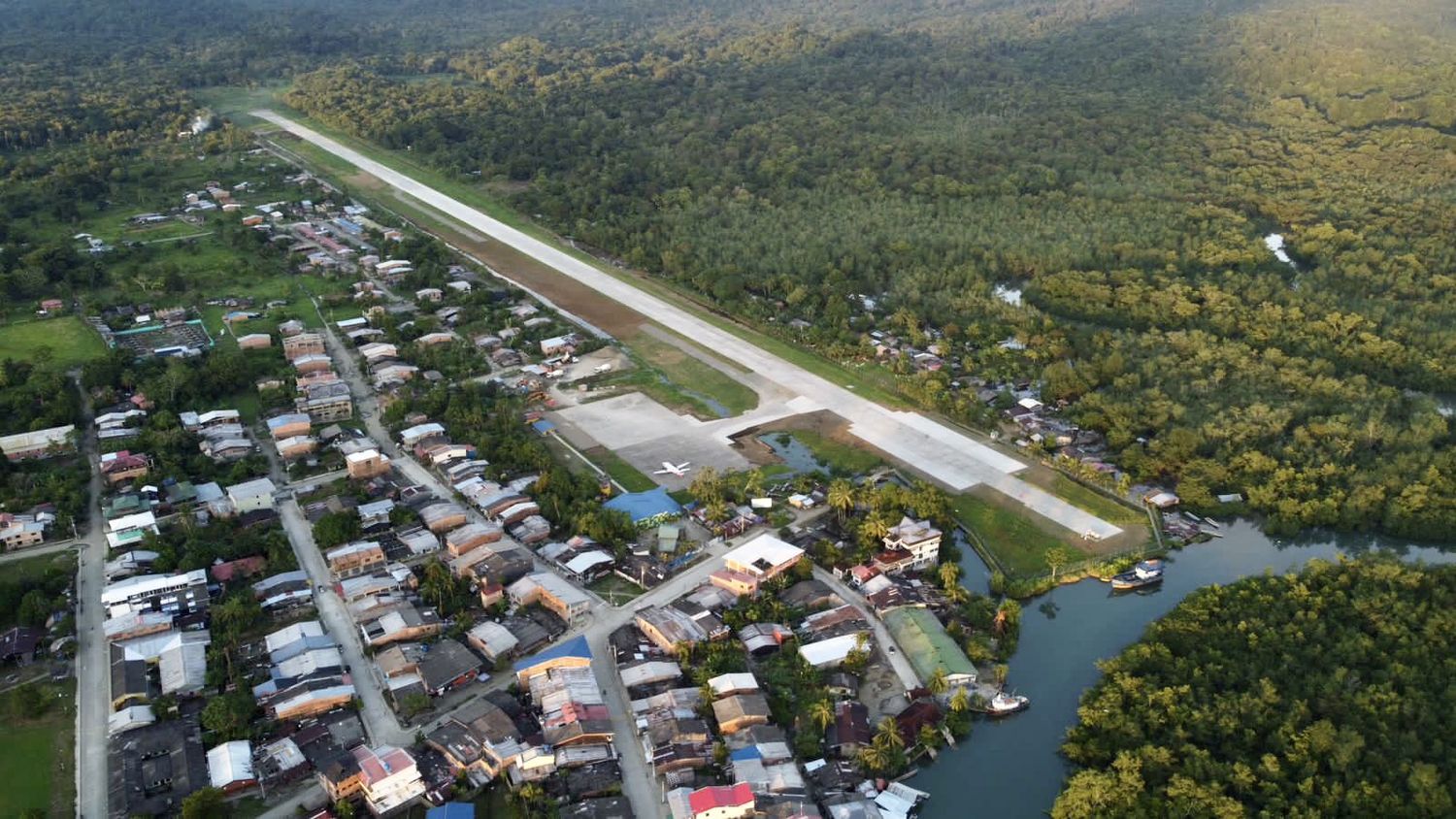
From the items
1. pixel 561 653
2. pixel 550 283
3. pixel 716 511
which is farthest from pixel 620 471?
pixel 550 283

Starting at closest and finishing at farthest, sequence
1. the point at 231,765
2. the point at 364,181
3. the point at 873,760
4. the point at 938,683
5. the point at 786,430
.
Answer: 1. the point at 231,765
2. the point at 873,760
3. the point at 938,683
4. the point at 786,430
5. the point at 364,181

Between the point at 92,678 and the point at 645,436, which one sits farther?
the point at 645,436

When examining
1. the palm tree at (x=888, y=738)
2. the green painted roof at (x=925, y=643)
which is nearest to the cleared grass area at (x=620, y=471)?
the green painted roof at (x=925, y=643)

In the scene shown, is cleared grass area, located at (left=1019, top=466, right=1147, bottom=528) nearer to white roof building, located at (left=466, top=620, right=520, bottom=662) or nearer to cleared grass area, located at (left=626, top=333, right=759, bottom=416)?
cleared grass area, located at (left=626, top=333, right=759, bottom=416)

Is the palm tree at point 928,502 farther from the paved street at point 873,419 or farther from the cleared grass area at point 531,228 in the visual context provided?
the cleared grass area at point 531,228

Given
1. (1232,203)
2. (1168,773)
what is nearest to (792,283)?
(1232,203)

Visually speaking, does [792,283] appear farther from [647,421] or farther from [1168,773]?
[1168,773]

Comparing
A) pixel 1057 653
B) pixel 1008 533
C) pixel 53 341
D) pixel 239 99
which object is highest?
pixel 239 99

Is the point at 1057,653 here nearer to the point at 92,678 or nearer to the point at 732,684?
the point at 732,684
